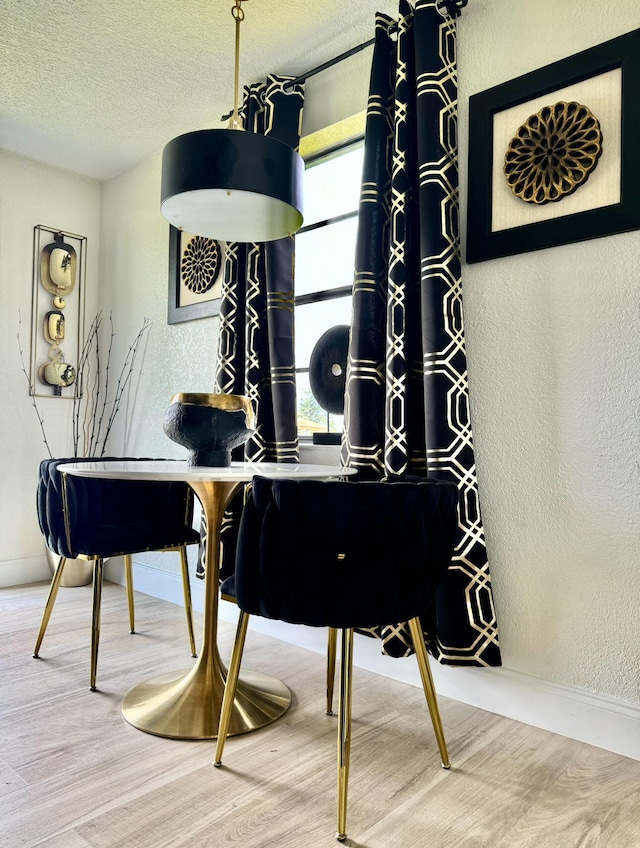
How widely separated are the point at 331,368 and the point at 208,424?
80cm

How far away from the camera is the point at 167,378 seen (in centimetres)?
330

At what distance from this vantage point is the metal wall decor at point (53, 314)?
11.7 ft

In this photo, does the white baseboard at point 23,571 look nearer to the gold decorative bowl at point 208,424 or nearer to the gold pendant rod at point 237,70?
the gold decorative bowl at point 208,424

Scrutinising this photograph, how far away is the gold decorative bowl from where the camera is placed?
5.76ft

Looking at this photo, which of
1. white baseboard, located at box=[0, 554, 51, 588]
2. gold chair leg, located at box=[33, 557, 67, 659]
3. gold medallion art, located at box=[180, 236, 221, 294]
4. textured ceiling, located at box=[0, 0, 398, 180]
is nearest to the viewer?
gold chair leg, located at box=[33, 557, 67, 659]

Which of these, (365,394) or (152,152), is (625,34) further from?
(152,152)

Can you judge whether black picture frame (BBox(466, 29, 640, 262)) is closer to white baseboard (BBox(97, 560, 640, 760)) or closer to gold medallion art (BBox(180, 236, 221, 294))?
white baseboard (BBox(97, 560, 640, 760))

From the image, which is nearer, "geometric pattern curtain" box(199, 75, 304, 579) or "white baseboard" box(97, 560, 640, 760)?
"white baseboard" box(97, 560, 640, 760)

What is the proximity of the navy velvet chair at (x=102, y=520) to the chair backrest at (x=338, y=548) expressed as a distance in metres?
0.86

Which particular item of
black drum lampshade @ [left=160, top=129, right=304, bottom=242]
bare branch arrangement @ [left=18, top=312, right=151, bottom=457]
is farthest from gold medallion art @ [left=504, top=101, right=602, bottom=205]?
bare branch arrangement @ [left=18, top=312, right=151, bottom=457]

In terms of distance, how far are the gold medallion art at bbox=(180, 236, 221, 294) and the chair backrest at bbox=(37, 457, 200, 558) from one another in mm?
1206

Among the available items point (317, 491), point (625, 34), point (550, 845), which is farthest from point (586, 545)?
point (625, 34)

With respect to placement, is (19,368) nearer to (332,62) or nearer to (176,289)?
(176,289)

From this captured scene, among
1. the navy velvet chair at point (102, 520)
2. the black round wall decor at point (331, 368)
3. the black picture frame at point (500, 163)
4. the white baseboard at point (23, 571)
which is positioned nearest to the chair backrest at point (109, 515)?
the navy velvet chair at point (102, 520)
